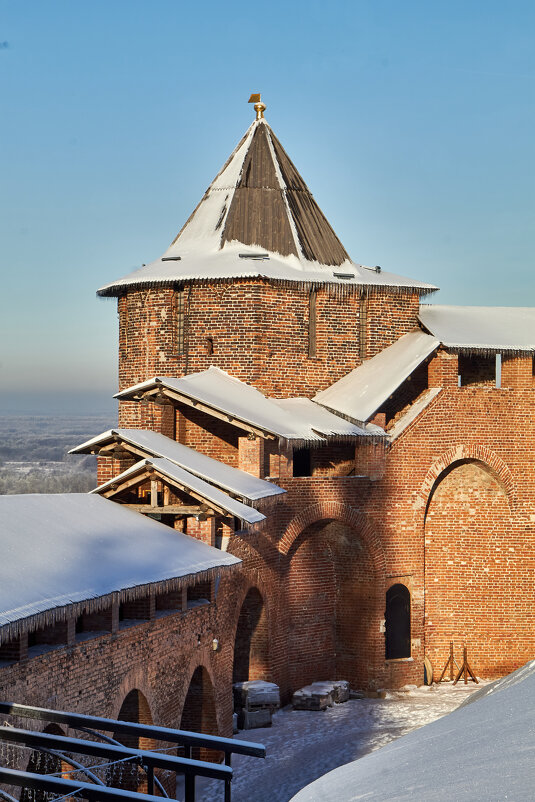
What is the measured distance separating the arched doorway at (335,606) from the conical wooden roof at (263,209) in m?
5.66

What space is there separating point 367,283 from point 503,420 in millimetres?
3668

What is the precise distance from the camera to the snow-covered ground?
14672 millimetres

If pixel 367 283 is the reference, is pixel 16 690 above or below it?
below

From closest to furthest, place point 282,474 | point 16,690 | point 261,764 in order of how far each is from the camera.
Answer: point 16,690 < point 261,764 < point 282,474

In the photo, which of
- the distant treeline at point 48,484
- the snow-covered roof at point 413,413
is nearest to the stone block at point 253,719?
the snow-covered roof at point 413,413

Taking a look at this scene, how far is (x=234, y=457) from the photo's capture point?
1964 centimetres

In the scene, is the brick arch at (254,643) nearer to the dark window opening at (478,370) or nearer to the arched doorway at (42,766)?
the arched doorway at (42,766)

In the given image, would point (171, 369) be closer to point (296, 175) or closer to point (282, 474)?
point (282, 474)

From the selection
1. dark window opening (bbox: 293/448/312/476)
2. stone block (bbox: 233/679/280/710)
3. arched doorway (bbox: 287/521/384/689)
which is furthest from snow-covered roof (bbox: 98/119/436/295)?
stone block (bbox: 233/679/280/710)

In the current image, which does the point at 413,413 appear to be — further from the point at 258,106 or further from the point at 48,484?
the point at 48,484

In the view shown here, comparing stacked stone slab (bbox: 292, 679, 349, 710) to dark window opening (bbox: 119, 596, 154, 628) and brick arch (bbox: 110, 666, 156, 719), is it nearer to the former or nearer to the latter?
brick arch (bbox: 110, 666, 156, 719)

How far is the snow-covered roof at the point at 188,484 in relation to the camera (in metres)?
15.1

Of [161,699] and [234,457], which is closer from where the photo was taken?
[161,699]

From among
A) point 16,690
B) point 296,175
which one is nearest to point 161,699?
point 16,690
